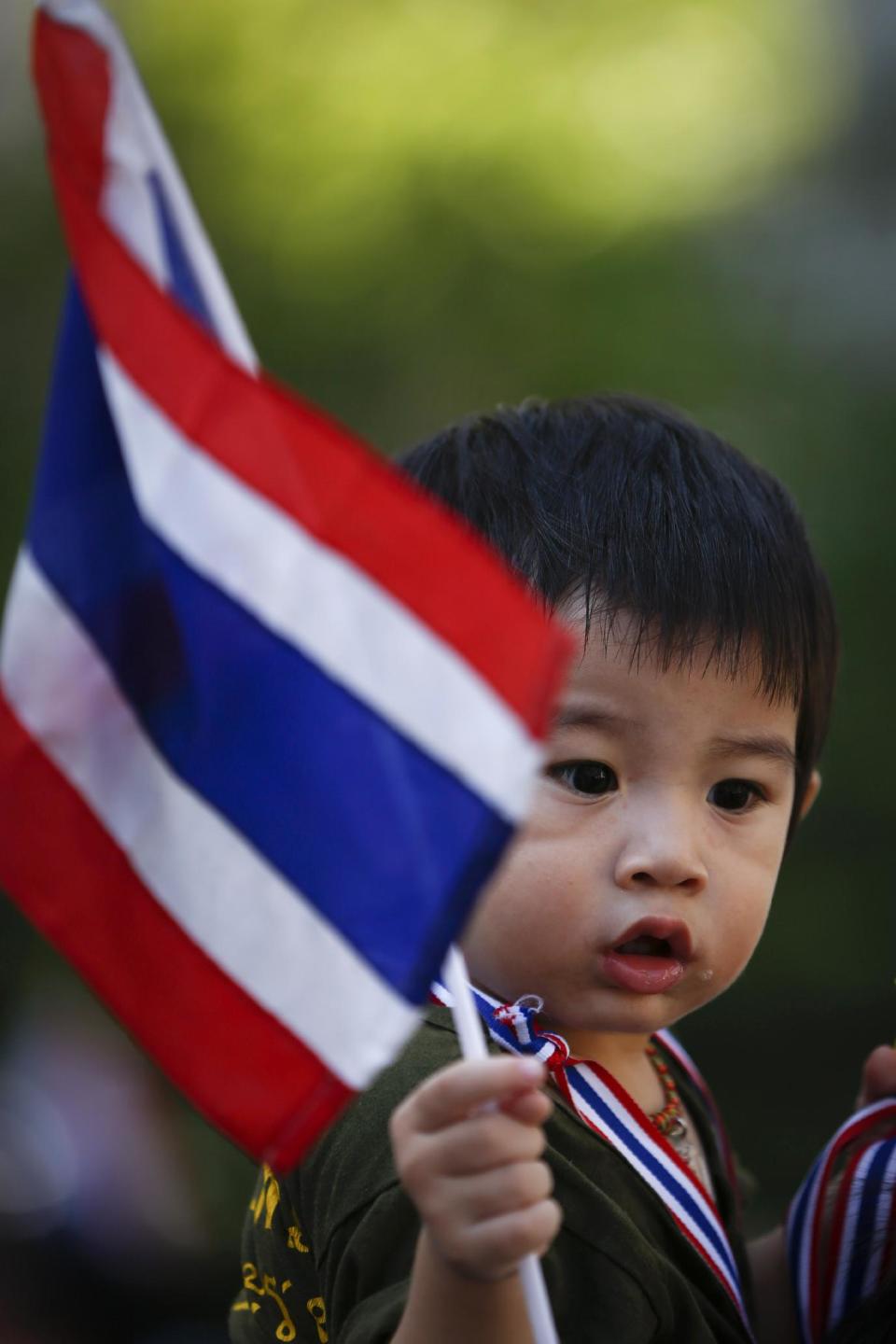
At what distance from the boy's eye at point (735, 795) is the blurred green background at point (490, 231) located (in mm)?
2354

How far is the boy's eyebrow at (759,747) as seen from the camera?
146 centimetres

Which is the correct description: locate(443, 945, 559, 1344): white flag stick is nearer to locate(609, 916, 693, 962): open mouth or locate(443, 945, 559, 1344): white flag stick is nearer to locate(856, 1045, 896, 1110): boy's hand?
locate(609, 916, 693, 962): open mouth

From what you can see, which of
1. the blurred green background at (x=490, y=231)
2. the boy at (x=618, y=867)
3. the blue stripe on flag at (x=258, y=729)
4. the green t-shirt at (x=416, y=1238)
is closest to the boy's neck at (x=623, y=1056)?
the boy at (x=618, y=867)

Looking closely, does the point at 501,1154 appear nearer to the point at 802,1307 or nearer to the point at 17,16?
Answer: the point at 802,1307

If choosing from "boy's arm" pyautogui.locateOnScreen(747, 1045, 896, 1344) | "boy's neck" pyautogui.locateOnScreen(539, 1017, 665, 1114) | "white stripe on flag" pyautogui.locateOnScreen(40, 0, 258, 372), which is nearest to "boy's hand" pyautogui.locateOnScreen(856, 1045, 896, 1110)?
"boy's arm" pyautogui.locateOnScreen(747, 1045, 896, 1344)

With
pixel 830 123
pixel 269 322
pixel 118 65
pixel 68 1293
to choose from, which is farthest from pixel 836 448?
pixel 118 65

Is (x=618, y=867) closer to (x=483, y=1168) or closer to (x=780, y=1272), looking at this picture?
(x=483, y=1168)

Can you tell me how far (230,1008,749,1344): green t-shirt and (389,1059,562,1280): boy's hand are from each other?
0.63 ft

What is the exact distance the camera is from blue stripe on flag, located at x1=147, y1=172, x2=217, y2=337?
1140 millimetres

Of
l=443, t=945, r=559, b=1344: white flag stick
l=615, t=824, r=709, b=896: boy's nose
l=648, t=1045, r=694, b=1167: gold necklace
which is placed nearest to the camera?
l=443, t=945, r=559, b=1344: white flag stick

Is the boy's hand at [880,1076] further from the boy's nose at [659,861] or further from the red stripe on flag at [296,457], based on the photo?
the red stripe on flag at [296,457]

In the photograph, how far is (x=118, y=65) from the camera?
3.68ft

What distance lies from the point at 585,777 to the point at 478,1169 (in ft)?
1.52

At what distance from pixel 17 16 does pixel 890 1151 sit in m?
3.73
